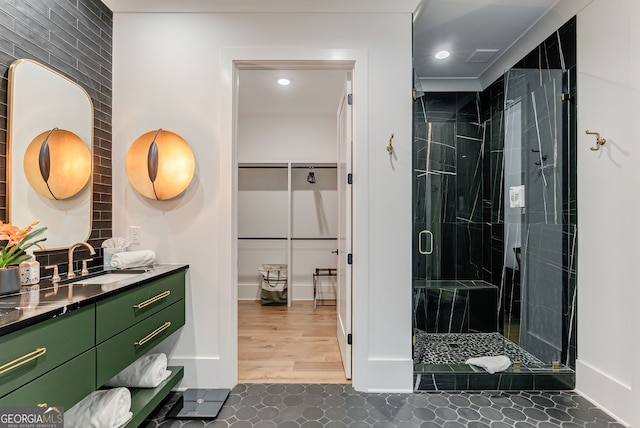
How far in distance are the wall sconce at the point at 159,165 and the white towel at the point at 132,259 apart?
0.40m

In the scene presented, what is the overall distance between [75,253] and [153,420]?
108 cm

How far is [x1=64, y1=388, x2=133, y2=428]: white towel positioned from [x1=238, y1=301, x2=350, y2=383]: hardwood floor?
95 centimetres

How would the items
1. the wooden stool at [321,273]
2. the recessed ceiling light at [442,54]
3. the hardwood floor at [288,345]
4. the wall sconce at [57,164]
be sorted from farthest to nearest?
1. the wooden stool at [321,273]
2. the recessed ceiling light at [442,54]
3. the hardwood floor at [288,345]
4. the wall sconce at [57,164]

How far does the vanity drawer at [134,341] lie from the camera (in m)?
1.49

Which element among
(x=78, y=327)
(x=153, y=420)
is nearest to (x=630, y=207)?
(x=78, y=327)

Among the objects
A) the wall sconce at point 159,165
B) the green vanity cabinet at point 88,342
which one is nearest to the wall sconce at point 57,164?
the wall sconce at point 159,165

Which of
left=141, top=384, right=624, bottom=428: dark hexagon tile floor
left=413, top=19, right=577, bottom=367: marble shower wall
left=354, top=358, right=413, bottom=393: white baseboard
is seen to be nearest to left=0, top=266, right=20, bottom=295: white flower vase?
left=141, top=384, right=624, bottom=428: dark hexagon tile floor

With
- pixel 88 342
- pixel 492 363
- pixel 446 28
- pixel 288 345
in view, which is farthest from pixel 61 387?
pixel 446 28

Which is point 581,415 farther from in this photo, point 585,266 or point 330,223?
point 330,223

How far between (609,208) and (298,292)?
362 cm

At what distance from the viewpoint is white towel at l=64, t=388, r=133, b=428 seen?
1519 mm

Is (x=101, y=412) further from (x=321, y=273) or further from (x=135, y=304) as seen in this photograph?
(x=321, y=273)

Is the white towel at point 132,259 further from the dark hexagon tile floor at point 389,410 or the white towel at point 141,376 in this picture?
the dark hexagon tile floor at point 389,410

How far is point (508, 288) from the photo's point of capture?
3.04m
